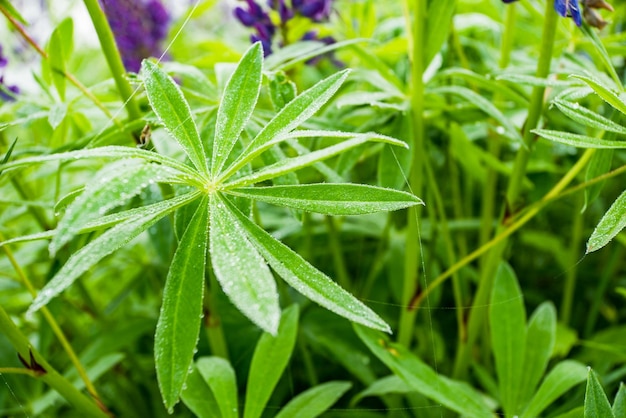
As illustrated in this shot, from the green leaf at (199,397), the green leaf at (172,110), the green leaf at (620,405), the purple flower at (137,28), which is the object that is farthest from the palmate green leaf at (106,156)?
the purple flower at (137,28)

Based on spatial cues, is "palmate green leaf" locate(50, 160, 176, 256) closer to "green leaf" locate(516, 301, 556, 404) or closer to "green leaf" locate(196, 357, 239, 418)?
"green leaf" locate(196, 357, 239, 418)

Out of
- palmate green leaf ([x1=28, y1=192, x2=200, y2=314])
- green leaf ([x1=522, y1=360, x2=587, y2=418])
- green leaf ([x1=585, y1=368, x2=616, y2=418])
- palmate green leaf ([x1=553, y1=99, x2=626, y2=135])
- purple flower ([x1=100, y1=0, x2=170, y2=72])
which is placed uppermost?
purple flower ([x1=100, y1=0, x2=170, y2=72])

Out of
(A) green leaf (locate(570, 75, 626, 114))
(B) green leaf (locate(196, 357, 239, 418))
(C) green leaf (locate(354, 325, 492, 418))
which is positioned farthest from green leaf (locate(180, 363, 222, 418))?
(A) green leaf (locate(570, 75, 626, 114))

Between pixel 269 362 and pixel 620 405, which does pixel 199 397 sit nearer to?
pixel 269 362

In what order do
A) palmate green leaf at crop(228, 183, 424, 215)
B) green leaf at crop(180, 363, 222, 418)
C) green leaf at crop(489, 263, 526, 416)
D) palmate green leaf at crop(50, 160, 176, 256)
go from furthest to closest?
green leaf at crop(489, 263, 526, 416) → green leaf at crop(180, 363, 222, 418) → palmate green leaf at crop(228, 183, 424, 215) → palmate green leaf at crop(50, 160, 176, 256)

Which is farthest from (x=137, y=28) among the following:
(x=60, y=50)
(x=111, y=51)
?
(x=111, y=51)
